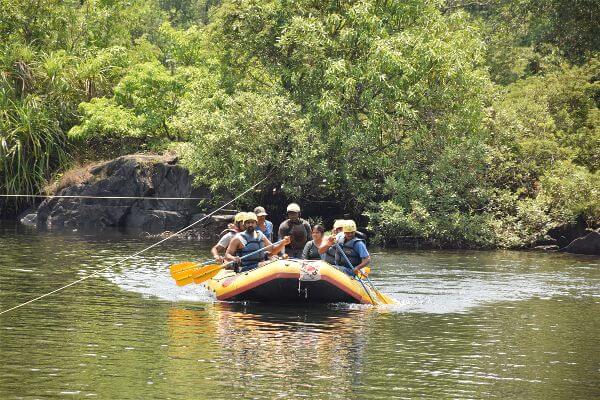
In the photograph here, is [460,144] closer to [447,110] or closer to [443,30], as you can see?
[447,110]

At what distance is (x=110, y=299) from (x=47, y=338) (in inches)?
166

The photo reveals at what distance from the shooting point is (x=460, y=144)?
98.8 feet

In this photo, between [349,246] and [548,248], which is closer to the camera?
[349,246]

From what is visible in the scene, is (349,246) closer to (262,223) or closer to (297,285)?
(297,285)

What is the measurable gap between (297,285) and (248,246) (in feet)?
5.39

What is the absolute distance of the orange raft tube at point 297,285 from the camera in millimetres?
17391

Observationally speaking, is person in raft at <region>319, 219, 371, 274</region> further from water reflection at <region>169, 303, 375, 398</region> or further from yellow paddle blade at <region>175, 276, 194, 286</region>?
yellow paddle blade at <region>175, 276, 194, 286</region>

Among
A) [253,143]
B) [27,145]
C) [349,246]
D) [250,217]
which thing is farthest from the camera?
[27,145]

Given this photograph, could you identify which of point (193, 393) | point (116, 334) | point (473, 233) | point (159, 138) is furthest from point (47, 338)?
point (159, 138)

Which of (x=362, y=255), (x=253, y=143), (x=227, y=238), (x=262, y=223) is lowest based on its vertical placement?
(x=362, y=255)

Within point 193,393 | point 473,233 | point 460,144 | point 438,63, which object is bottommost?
point 193,393

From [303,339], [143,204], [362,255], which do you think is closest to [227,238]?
[362,255]

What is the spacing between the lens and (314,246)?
18.7 m

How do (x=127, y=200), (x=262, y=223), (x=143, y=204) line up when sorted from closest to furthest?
(x=262, y=223) → (x=143, y=204) → (x=127, y=200)
